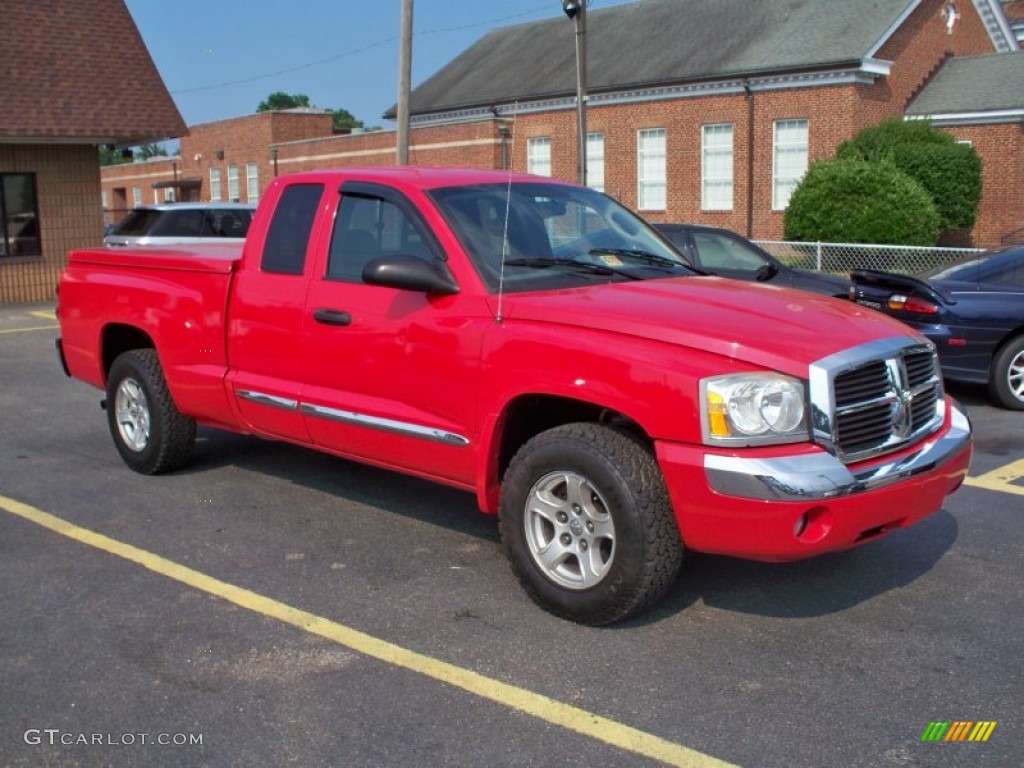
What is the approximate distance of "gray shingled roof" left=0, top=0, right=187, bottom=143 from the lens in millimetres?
18016

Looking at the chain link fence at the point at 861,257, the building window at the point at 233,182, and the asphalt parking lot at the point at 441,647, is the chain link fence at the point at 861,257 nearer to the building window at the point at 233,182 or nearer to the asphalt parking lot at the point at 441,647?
the asphalt parking lot at the point at 441,647

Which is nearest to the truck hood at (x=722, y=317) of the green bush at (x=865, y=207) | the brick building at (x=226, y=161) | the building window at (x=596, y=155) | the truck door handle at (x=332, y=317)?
the truck door handle at (x=332, y=317)

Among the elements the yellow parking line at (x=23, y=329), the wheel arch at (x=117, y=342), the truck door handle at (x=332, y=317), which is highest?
the truck door handle at (x=332, y=317)

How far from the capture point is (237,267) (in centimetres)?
629

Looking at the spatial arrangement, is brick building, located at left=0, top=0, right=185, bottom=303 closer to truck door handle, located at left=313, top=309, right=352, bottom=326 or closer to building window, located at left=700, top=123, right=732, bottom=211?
truck door handle, located at left=313, top=309, right=352, bottom=326

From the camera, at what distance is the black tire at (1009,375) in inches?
380

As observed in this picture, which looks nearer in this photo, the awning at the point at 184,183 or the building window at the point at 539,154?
the building window at the point at 539,154

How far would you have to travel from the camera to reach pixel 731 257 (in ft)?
41.2

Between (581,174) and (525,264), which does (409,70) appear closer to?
(581,174)

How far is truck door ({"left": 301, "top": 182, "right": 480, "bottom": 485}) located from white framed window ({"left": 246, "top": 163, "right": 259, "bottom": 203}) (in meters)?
49.5

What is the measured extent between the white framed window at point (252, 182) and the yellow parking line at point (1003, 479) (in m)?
49.2

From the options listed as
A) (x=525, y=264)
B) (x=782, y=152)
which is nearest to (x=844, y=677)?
(x=525, y=264)

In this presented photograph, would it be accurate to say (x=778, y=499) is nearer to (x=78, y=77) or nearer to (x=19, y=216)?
(x=78, y=77)

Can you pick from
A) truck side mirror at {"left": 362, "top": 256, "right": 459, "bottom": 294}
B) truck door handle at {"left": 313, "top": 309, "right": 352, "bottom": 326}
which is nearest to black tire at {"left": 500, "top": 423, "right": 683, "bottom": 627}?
truck side mirror at {"left": 362, "top": 256, "right": 459, "bottom": 294}
